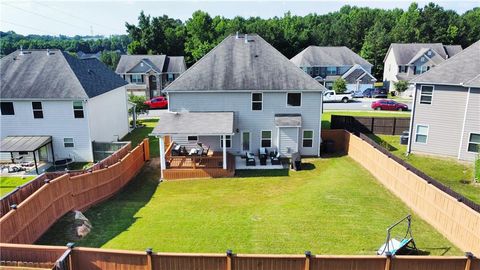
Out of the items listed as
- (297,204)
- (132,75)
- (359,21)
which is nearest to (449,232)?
(297,204)

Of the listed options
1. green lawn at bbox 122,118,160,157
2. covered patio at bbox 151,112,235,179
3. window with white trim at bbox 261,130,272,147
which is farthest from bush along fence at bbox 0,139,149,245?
window with white trim at bbox 261,130,272,147

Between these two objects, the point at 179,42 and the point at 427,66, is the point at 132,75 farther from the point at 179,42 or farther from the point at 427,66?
the point at 427,66

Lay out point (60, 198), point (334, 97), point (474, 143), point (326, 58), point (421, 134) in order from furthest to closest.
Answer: point (326, 58)
point (334, 97)
point (421, 134)
point (474, 143)
point (60, 198)

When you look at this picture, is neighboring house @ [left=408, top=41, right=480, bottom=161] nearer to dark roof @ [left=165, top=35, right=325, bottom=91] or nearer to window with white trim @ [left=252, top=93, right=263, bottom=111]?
dark roof @ [left=165, top=35, right=325, bottom=91]

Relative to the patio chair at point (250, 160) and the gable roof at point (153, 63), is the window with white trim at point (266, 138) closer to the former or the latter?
the patio chair at point (250, 160)

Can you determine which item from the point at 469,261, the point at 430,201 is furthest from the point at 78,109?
the point at 469,261

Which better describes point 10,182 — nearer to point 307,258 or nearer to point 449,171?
point 307,258
